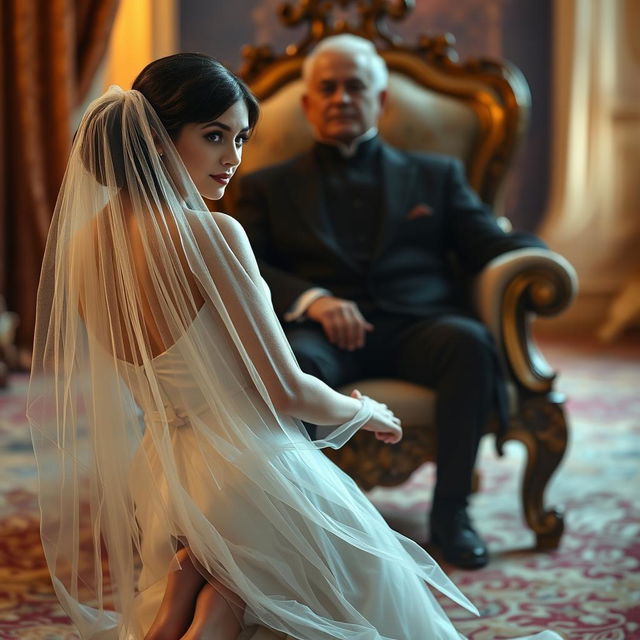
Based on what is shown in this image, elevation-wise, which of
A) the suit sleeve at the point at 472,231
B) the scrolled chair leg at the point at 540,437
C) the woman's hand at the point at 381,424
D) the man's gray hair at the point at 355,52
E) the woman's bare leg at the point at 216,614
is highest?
the man's gray hair at the point at 355,52

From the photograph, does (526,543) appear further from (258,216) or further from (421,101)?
(421,101)

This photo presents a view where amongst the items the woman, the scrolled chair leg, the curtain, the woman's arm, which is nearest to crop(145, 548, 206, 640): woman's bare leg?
the woman

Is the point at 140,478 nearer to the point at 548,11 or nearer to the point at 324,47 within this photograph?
the point at 324,47

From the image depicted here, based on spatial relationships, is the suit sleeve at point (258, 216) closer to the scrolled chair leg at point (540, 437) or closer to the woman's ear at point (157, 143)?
the scrolled chair leg at point (540, 437)

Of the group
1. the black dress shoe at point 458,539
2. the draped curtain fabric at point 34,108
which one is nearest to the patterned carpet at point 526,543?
the black dress shoe at point 458,539

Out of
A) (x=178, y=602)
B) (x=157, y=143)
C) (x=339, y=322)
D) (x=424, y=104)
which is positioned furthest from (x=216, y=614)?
(x=424, y=104)

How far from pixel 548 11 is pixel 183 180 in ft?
18.7

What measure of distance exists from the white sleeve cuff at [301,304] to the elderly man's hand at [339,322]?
14 millimetres

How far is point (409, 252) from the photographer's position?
124 inches

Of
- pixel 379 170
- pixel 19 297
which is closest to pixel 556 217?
pixel 19 297

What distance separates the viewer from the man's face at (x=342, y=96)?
123 inches

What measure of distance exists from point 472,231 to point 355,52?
A: 0.65 m

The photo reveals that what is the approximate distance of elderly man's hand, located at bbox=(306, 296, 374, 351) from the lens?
2863 millimetres

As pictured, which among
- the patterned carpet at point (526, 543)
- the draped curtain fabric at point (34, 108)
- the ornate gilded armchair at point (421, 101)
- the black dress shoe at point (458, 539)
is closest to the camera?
the patterned carpet at point (526, 543)
